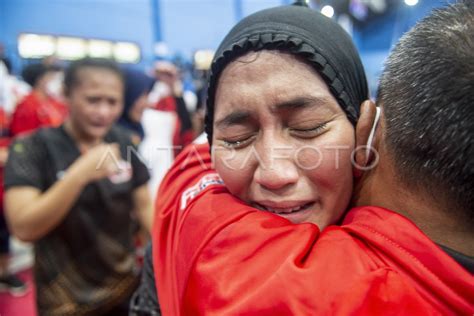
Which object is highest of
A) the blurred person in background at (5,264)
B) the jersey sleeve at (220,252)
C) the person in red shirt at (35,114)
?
the jersey sleeve at (220,252)

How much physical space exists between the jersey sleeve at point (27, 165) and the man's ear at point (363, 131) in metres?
1.12

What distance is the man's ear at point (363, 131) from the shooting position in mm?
711

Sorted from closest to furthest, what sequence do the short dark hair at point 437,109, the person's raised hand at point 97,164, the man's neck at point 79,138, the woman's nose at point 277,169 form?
the short dark hair at point 437,109, the woman's nose at point 277,169, the person's raised hand at point 97,164, the man's neck at point 79,138

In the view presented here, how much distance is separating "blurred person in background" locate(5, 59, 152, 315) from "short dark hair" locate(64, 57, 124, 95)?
1.1 inches

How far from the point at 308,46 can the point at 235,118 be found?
172mm

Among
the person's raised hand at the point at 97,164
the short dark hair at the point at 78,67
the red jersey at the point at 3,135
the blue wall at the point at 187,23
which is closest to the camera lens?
the person's raised hand at the point at 97,164

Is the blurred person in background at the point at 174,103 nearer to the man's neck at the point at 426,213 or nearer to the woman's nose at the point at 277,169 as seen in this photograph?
the woman's nose at the point at 277,169

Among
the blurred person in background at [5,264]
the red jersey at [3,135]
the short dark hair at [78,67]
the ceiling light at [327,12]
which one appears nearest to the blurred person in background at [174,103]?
the short dark hair at [78,67]

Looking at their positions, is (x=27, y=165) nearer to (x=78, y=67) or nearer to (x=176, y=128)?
(x=78, y=67)

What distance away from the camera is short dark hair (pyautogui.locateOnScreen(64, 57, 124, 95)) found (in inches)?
67.1

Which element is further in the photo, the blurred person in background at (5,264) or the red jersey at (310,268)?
the blurred person in background at (5,264)

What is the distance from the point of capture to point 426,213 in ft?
1.91

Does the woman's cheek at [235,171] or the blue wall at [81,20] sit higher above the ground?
the blue wall at [81,20]

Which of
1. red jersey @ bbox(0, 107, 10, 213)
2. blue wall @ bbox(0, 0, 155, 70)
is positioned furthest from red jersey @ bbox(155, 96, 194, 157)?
blue wall @ bbox(0, 0, 155, 70)
